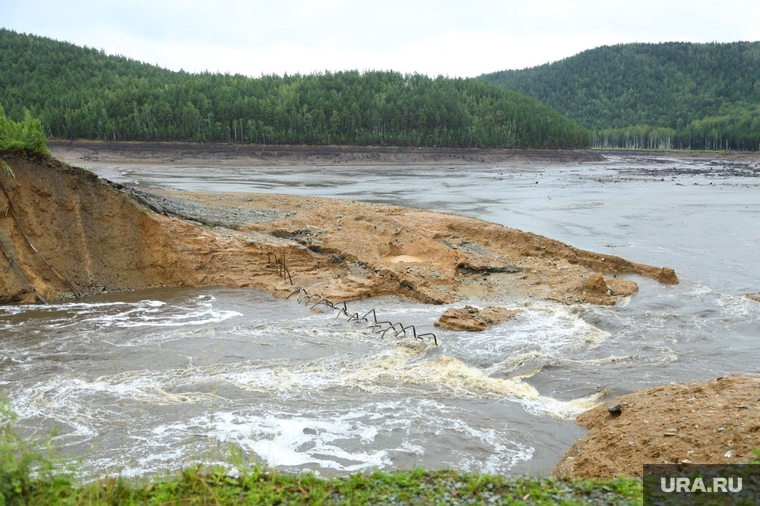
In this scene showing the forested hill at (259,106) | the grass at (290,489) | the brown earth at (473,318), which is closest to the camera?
the grass at (290,489)

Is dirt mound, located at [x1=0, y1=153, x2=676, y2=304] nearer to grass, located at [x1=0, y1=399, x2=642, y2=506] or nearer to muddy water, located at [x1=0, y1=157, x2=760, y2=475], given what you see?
muddy water, located at [x1=0, y1=157, x2=760, y2=475]

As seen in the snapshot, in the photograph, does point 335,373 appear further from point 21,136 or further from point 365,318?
point 21,136

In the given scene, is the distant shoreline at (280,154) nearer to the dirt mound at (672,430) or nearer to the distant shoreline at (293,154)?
the distant shoreline at (293,154)

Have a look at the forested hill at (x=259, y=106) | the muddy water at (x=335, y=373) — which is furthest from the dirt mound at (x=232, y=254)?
the forested hill at (x=259, y=106)

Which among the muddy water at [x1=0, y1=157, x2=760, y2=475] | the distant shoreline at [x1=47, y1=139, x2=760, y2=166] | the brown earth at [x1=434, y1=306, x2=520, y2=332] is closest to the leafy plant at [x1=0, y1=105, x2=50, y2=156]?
the muddy water at [x1=0, y1=157, x2=760, y2=475]

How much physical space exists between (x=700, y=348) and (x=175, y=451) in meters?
11.0

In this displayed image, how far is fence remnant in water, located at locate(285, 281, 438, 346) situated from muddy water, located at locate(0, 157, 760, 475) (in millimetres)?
290

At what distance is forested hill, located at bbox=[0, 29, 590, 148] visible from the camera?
3871 inches

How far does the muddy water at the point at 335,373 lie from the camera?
874cm

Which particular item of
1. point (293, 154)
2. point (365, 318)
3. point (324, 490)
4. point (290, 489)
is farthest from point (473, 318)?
point (293, 154)

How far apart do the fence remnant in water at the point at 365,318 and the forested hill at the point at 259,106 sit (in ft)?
271

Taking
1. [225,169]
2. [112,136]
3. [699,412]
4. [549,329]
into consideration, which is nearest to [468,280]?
[549,329]

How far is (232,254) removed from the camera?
18859mm

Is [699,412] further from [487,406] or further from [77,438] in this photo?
[77,438]
